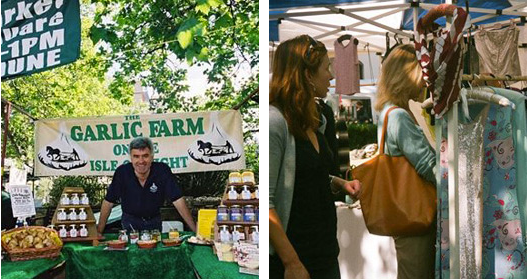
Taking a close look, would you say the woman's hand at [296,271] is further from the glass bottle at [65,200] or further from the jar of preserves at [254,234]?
→ the glass bottle at [65,200]

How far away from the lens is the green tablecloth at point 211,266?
345 cm

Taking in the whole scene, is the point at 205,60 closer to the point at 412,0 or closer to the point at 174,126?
the point at 174,126

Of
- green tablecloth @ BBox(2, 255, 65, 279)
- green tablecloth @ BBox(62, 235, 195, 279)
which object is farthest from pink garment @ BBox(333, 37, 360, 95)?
green tablecloth @ BBox(2, 255, 65, 279)

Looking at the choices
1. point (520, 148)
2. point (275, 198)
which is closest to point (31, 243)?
point (275, 198)

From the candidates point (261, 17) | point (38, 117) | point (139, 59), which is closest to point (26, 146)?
point (38, 117)

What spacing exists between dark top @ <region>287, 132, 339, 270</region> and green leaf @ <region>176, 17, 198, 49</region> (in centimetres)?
116

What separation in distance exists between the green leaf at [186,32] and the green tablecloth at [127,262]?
41.5 inches

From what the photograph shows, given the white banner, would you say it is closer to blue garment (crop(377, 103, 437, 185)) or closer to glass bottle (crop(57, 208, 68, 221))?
glass bottle (crop(57, 208, 68, 221))

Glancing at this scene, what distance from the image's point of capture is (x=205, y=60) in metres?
3.55

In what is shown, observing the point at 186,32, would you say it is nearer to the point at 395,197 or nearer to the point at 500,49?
the point at 395,197

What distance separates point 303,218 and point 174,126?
1217 mm

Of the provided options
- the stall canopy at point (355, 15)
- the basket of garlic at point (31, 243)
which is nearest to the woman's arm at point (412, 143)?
the stall canopy at point (355, 15)

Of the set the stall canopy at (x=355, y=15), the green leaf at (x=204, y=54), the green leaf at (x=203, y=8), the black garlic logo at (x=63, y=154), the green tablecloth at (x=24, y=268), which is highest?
the stall canopy at (x=355, y=15)

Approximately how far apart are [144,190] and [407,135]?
1.45 metres
